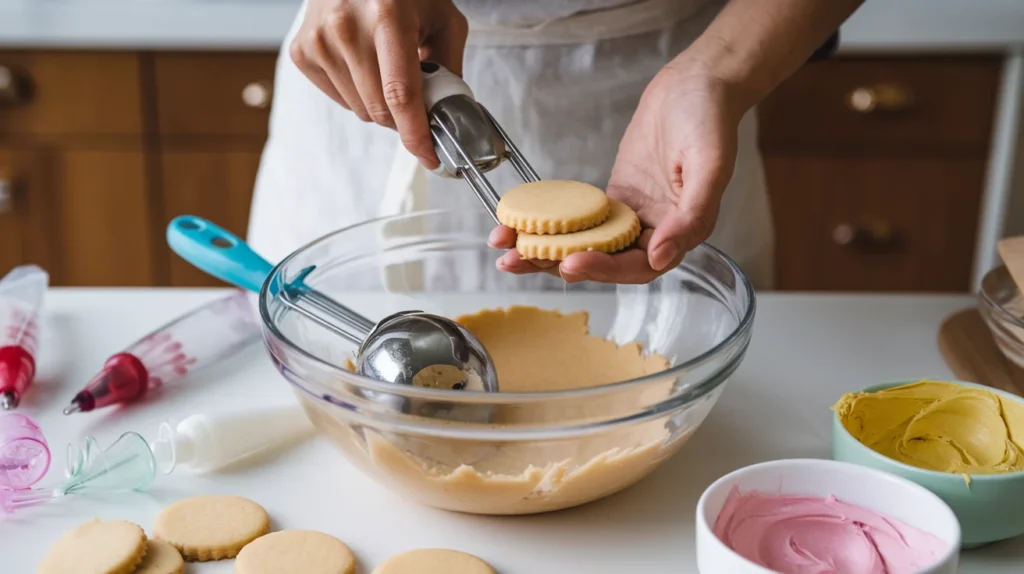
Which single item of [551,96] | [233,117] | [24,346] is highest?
[551,96]

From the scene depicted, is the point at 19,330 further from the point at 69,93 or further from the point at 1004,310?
the point at 69,93

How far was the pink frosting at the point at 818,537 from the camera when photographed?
54 cm

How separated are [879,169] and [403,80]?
1.29 meters

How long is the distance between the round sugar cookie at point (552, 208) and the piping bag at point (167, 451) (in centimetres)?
22

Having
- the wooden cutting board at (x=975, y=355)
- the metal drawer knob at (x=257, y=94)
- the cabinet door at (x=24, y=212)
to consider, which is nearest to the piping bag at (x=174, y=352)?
the wooden cutting board at (x=975, y=355)

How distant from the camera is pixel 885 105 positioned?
1.74m

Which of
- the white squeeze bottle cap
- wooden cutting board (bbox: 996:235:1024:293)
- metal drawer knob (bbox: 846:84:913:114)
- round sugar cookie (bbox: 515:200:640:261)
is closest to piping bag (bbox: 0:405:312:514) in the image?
the white squeeze bottle cap

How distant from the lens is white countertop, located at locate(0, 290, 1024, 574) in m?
0.62

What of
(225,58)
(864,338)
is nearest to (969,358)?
(864,338)

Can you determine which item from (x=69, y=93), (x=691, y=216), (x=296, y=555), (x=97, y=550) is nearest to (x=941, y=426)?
(x=691, y=216)

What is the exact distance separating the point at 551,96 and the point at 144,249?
114 centimetres

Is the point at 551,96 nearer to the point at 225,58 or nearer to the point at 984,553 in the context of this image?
the point at 984,553

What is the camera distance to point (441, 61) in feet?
2.73

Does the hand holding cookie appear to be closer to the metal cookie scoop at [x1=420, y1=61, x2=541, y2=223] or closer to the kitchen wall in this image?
the metal cookie scoop at [x1=420, y1=61, x2=541, y2=223]
